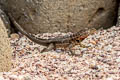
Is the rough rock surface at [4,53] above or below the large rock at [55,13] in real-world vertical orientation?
below

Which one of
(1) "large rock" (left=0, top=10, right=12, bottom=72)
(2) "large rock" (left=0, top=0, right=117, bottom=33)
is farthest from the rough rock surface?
(2) "large rock" (left=0, top=0, right=117, bottom=33)

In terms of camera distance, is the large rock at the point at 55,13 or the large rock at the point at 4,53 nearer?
the large rock at the point at 4,53

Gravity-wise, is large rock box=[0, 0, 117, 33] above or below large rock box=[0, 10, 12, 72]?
above

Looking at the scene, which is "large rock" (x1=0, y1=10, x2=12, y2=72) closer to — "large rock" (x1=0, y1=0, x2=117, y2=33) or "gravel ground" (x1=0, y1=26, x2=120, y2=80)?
"gravel ground" (x1=0, y1=26, x2=120, y2=80)

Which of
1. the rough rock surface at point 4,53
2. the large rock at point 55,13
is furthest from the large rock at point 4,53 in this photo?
the large rock at point 55,13

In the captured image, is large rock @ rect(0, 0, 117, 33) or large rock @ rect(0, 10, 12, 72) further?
large rock @ rect(0, 0, 117, 33)

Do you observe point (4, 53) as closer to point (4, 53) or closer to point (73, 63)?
point (4, 53)

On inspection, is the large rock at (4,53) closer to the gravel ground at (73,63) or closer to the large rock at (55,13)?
the gravel ground at (73,63)
